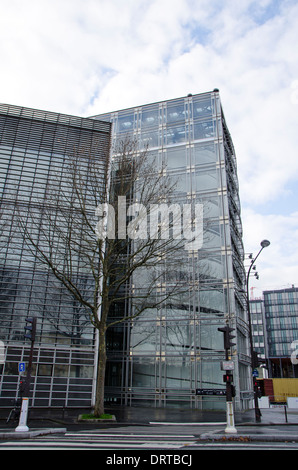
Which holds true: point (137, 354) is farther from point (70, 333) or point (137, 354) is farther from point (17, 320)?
point (17, 320)

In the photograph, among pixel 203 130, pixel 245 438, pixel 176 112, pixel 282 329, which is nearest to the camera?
pixel 245 438

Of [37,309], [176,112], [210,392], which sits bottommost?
[210,392]

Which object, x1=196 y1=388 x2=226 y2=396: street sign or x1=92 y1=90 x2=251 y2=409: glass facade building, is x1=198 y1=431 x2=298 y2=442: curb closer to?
x1=196 y1=388 x2=226 y2=396: street sign

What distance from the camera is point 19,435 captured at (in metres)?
9.89

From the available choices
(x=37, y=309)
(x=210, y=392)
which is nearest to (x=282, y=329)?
(x=210, y=392)

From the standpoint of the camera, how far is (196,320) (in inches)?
932

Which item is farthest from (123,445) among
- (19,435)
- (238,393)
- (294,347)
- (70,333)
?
(294,347)

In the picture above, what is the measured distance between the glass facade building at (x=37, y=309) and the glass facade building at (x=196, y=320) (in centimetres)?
464

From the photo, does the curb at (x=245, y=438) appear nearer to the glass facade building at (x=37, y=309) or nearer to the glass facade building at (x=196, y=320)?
the glass facade building at (x=37, y=309)

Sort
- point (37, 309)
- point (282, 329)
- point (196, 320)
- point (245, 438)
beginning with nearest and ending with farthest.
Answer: point (245, 438)
point (37, 309)
point (196, 320)
point (282, 329)

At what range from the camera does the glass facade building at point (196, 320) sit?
2275cm

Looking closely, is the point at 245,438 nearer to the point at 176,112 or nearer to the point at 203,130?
the point at 203,130

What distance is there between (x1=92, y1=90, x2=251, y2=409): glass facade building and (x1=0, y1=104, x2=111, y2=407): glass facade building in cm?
464

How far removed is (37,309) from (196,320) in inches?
417
